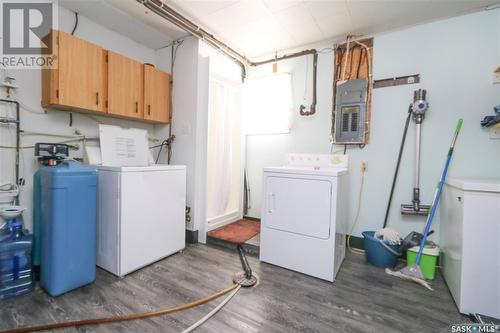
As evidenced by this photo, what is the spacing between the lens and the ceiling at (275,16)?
2.06 meters

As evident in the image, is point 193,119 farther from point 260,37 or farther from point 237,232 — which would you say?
point 237,232

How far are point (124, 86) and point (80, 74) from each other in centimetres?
41

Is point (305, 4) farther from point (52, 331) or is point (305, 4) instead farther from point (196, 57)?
point (52, 331)

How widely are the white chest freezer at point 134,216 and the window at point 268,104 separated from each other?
1.47m

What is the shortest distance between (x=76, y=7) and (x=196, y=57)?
121 cm

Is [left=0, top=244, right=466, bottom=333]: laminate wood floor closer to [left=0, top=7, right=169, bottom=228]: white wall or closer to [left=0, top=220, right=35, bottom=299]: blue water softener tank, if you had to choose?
[left=0, top=220, right=35, bottom=299]: blue water softener tank

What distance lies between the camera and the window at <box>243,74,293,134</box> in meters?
3.03

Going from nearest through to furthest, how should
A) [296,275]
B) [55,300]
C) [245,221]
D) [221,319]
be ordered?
1. [221,319]
2. [55,300]
3. [296,275]
4. [245,221]

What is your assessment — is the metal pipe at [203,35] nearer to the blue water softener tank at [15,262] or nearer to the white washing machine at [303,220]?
the white washing machine at [303,220]

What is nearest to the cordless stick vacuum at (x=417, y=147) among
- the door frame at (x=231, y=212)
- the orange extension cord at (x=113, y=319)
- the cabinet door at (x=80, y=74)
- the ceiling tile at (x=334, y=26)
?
the ceiling tile at (x=334, y=26)

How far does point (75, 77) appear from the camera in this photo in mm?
2006

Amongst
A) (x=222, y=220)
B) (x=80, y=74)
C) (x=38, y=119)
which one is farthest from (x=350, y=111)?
(x=38, y=119)

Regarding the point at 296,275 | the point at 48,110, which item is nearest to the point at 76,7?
the point at 48,110

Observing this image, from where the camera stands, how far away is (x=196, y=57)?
2.59 m
